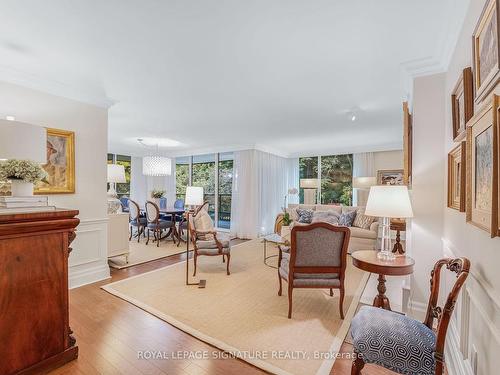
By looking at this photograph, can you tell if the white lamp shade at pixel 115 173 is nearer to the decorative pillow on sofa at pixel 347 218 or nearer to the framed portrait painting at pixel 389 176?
the decorative pillow on sofa at pixel 347 218

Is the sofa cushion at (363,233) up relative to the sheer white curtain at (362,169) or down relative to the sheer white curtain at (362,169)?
down

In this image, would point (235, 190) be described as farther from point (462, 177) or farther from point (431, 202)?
point (462, 177)

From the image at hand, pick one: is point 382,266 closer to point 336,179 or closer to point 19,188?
point 19,188

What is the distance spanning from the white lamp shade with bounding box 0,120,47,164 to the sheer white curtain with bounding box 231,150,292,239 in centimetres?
488

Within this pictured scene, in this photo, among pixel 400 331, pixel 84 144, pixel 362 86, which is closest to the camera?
pixel 400 331

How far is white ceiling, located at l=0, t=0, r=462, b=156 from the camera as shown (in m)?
1.73

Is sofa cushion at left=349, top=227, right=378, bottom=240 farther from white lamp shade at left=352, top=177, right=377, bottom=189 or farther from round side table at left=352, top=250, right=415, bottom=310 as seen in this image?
round side table at left=352, top=250, right=415, bottom=310

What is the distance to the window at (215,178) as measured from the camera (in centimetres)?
732

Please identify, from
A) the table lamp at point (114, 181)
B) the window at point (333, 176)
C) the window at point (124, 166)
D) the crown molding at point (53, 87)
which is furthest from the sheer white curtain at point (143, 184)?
the crown molding at point (53, 87)

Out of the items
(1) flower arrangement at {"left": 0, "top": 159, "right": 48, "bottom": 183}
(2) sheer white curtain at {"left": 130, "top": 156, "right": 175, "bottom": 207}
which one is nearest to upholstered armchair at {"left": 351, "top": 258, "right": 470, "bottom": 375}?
(1) flower arrangement at {"left": 0, "top": 159, "right": 48, "bottom": 183}

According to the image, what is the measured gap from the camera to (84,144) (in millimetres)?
3344

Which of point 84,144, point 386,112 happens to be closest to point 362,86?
point 386,112

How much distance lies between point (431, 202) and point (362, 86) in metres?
1.54

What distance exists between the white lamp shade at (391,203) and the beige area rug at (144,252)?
12.5 feet
